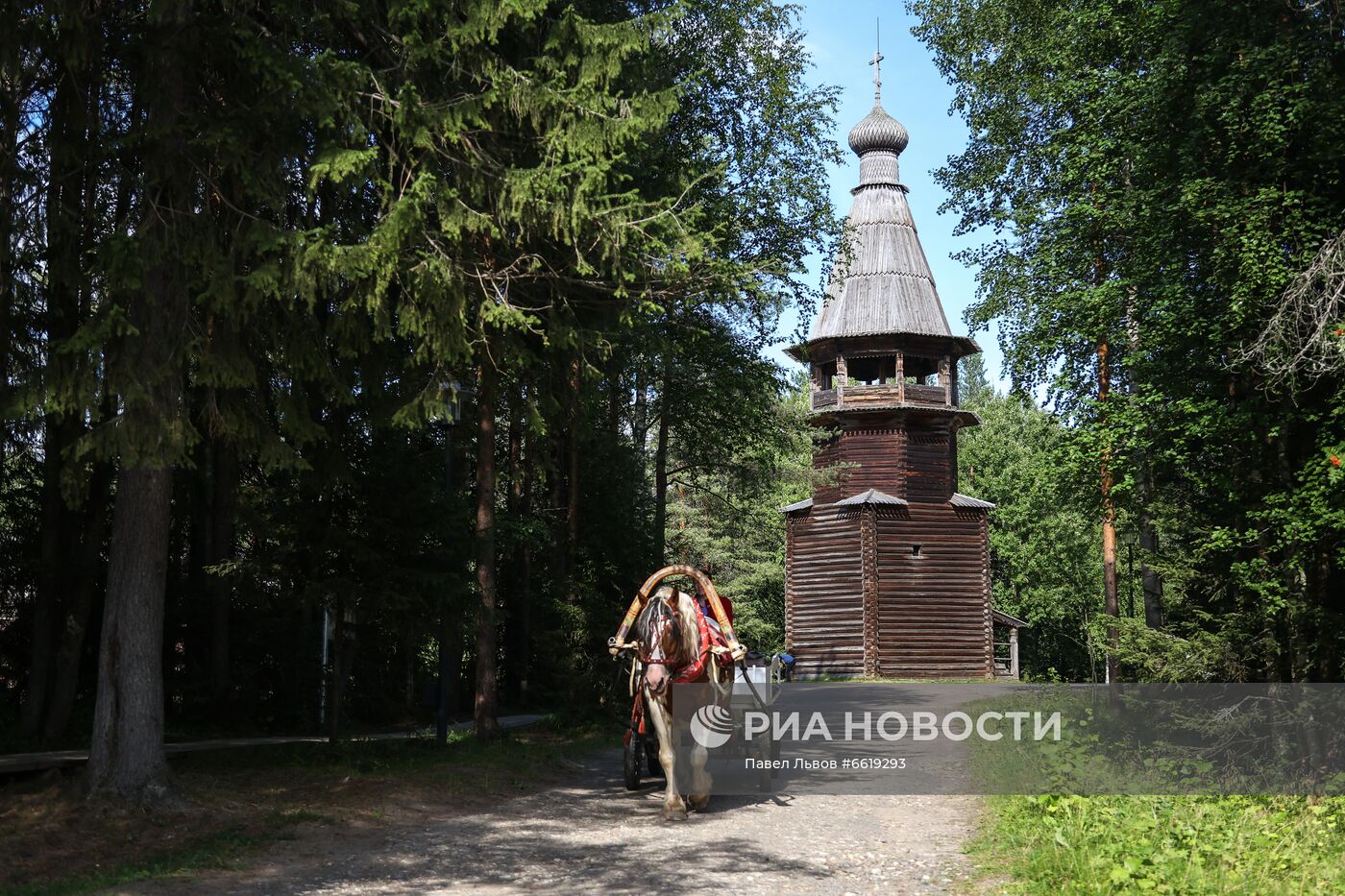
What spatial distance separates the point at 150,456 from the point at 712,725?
6188mm

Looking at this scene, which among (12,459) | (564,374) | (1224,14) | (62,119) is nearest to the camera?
(62,119)

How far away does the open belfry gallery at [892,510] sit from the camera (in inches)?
1578

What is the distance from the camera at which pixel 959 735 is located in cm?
2178

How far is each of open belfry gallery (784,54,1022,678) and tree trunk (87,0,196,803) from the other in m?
29.5

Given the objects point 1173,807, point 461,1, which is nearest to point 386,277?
point 461,1

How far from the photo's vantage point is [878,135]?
42.1m

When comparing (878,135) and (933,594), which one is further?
(878,135)

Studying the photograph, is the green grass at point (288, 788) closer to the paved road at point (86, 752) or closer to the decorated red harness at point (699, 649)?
the paved road at point (86, 752)

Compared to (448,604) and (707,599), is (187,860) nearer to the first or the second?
(707,599)

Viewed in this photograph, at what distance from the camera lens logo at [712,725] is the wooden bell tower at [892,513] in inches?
1074

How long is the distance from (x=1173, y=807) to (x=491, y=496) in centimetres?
1001

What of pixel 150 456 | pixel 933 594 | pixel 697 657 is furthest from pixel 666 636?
pixel 933 594

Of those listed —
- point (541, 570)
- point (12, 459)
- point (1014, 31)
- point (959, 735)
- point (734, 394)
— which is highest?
point (1014, 31)

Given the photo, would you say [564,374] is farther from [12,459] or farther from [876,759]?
[12,459]
